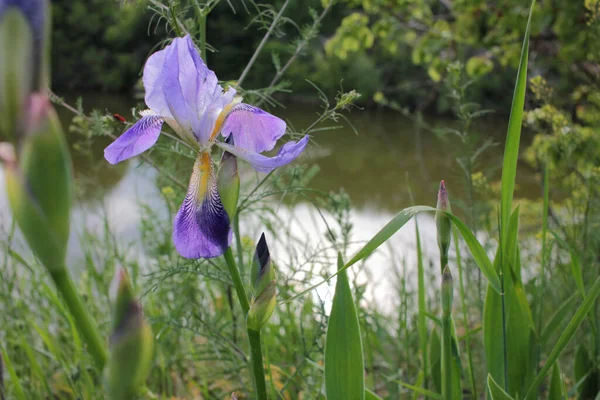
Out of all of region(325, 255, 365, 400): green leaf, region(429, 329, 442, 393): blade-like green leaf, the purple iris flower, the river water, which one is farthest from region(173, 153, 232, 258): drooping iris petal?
the river water

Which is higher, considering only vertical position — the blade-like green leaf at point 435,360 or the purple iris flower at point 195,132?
the purple iris flower at point 195,132

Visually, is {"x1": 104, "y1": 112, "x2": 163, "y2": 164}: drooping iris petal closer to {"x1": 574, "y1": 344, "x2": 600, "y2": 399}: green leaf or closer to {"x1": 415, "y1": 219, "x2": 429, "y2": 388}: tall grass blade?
{"x1": 415, "y1": 219, "x2": 429, "y2": 388}: tall grass blade

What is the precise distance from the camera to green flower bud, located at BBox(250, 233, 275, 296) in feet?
1.56

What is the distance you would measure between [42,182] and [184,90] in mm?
312

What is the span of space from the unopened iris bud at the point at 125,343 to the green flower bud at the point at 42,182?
28 millimetres

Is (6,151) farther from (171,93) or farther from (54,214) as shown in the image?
(171,93)

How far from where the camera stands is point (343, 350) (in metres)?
0.62

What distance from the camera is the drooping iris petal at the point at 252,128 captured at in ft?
1.81

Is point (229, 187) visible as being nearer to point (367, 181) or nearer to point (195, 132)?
point (195, 132)

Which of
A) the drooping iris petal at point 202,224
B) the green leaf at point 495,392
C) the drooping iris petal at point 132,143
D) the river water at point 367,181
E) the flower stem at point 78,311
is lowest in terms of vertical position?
the green leaf at point 495,392

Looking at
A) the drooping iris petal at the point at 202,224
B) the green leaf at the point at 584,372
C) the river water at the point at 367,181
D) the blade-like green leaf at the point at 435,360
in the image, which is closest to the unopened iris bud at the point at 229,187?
the drooping iris petal at the point at 202,224

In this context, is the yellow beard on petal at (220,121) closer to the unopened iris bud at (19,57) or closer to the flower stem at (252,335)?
the flower stem at (252,335)

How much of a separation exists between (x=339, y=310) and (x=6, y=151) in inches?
18.0

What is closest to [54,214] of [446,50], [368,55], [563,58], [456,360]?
[456,360]
